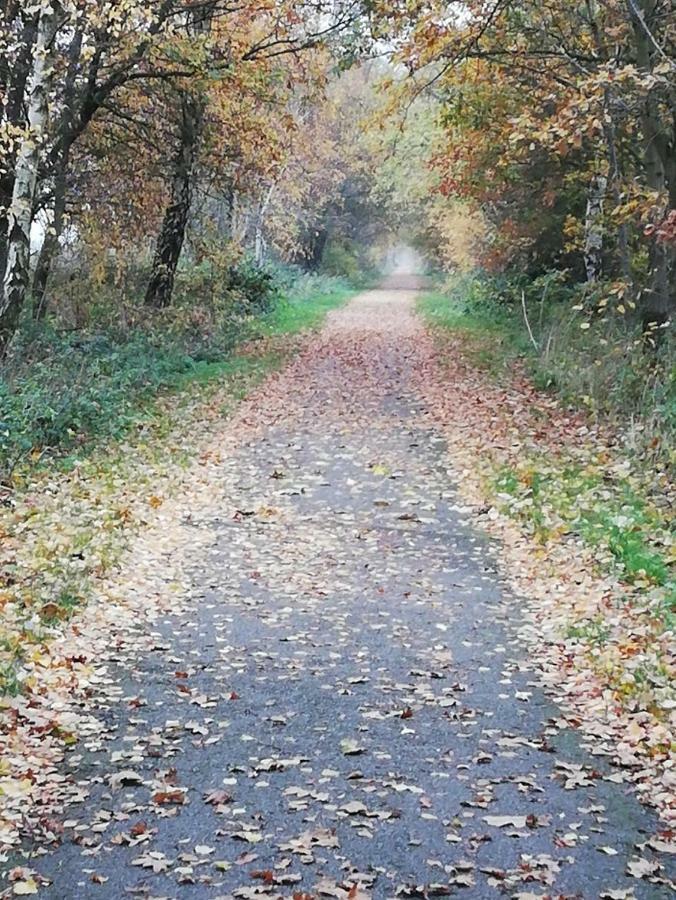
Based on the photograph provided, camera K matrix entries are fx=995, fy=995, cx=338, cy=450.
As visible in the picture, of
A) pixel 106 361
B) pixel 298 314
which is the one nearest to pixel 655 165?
pixel 106 361

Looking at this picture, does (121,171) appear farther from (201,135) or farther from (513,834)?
(513,834)

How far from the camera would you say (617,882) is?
14.5ft

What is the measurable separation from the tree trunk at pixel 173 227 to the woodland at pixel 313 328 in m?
0.06

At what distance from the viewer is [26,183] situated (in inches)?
504

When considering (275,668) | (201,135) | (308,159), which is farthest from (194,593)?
(308,159)

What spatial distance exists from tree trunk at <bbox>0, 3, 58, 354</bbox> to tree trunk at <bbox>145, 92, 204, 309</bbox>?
706 centimetres

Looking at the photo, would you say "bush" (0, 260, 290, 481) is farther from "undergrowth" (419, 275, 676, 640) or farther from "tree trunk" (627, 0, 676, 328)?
"tree trunk" (627, 0, 676, 328)

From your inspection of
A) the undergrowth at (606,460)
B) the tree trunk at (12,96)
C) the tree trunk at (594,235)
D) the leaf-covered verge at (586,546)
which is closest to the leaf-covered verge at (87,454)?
the tree trunk at (12,96)

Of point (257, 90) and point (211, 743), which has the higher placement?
point (257, 90)

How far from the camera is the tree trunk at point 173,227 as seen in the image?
65.9 ft

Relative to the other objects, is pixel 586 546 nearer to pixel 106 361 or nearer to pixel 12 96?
pixel 106 361

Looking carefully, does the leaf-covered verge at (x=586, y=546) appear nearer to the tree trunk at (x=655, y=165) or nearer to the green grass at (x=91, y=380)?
the tree trunk at (x=655, y=165)

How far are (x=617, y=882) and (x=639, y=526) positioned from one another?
4.89 m

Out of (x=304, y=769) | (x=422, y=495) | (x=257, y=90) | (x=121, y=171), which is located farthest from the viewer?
(x=121, y=171)
